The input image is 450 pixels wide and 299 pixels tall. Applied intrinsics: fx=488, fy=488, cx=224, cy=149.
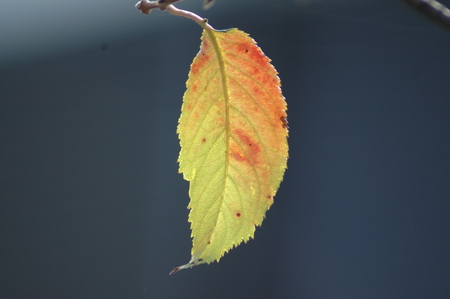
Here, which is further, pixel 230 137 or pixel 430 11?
pixel 230 137

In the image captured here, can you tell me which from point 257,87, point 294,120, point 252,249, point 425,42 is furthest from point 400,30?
point 257,87

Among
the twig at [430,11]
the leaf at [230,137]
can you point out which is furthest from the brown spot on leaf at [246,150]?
the twig at [430,11]

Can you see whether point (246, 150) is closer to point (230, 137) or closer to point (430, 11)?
point (230, 137)

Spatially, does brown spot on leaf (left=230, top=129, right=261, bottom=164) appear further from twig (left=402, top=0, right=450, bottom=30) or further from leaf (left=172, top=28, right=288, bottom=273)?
twig (left=402, top=0, right=450, bottom=30)

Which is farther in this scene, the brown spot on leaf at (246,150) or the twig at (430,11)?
the brown spot on leaf at (246,150)

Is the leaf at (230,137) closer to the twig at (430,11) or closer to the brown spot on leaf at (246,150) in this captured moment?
the brown spot on leaf at (246,150)

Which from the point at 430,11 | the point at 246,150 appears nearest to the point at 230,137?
the point at 246,150

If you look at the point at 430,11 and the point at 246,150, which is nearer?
the point at 430,11

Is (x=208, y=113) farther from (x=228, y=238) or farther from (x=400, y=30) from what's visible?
(x=400, y=30)
